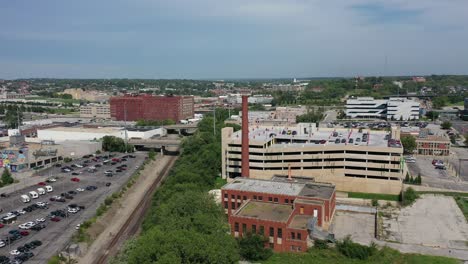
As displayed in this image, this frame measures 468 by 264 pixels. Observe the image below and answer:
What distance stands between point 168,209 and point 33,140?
3323 inches

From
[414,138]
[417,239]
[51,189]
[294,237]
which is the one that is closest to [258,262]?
[294,237]

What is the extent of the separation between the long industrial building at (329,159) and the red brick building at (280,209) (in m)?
10.7

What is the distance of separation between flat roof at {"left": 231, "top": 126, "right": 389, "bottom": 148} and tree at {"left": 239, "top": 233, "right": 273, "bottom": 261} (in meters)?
30.5

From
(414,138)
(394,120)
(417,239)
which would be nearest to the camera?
(417,239)

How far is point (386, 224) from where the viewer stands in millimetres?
56125

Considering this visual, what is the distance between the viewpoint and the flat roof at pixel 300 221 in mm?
47100

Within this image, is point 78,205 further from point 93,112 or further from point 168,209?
point 93,112

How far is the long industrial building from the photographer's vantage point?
6844 centimetres

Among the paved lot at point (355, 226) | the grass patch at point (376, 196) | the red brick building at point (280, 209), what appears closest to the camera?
the red brick building at point (280, 209)

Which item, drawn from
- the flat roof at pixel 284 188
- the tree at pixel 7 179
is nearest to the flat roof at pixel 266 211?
the flat roof at pixel 284 188

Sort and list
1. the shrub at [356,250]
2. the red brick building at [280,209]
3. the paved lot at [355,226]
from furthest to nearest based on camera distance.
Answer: the paved lot at [355,226] < the red brick building at [280,209] < the shrub at [356,250]

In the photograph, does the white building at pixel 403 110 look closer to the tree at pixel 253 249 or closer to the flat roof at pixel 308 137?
the flat roof at pixel 308 137

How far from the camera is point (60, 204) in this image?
65250 mm

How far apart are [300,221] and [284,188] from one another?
8.87 meters
